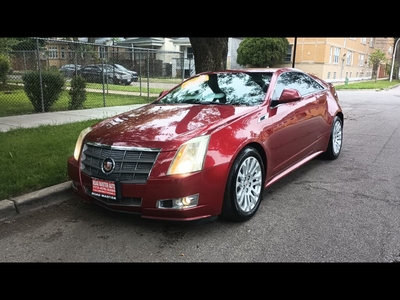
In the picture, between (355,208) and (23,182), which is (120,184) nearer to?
(23,182)

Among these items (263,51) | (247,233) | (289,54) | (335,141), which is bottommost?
(247,233)

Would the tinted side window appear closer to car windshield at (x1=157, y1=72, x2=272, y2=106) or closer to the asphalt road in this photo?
car windshield at (x1=157, y1=72, x2=272, y2=106)

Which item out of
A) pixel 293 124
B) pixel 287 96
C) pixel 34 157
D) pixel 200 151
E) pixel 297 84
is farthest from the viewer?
pixel 34 157

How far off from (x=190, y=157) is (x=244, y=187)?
0.77m

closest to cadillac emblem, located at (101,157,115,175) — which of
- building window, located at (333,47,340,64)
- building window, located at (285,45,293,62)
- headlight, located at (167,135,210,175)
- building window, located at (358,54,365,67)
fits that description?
headlight, located at (167,135,210,175)

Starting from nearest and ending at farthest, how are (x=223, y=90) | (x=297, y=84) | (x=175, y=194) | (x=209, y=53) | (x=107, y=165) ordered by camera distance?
1. (x=175, y=194)
2. (x=107, y=165)
3. (x=223, y=90)
4. (x=297, y=84)
5. (x=209, y=53)

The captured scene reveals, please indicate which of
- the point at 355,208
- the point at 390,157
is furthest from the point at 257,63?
the point at 355,208

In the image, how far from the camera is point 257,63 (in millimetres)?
33219

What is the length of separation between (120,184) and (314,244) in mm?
1850

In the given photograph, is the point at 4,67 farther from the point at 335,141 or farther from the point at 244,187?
the point at 244,187

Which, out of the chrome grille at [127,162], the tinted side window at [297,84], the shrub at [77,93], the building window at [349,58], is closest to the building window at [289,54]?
the building window at [349,58]

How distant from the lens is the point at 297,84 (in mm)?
5289

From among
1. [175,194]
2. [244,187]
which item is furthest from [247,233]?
[175,194]

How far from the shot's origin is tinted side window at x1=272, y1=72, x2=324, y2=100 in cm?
474
